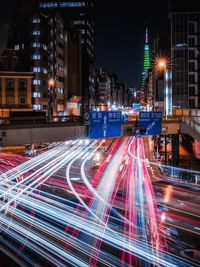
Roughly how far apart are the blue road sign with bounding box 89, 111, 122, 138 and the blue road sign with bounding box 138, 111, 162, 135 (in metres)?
3.59

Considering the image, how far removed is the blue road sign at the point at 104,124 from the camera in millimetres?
30750

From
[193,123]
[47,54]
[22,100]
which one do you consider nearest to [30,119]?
[193,123]

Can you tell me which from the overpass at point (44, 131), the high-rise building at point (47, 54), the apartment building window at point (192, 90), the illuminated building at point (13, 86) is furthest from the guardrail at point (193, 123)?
the apartment building window at point (192, 90)

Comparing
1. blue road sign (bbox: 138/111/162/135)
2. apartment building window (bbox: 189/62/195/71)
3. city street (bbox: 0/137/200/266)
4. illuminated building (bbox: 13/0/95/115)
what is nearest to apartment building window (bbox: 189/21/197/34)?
apartment building window (bbox: 189/62/195/71)

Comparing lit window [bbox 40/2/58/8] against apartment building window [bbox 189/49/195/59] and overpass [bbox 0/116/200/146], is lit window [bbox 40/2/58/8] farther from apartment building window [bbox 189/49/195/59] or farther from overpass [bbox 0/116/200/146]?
overpass [bbox 0/116/200/146]

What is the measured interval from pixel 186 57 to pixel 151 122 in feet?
199

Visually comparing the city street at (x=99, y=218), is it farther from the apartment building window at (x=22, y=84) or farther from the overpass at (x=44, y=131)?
the apartment building window at (x=22, y=84)

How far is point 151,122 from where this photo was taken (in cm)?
3684

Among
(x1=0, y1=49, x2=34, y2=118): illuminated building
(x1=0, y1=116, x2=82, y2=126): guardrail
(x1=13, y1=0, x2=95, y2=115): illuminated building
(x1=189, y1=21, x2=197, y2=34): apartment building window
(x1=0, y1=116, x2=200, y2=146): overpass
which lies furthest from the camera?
(x1=189, y1=21, x2=197, y2=34): apartment building window

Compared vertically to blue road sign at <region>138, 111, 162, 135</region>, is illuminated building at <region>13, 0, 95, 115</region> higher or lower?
higher

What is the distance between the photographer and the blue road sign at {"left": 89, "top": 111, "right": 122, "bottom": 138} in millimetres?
30750

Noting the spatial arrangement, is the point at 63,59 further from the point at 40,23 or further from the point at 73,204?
the point at 73,204

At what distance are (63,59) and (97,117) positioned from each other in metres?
79.5

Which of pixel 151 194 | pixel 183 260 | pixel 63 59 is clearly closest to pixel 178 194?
pixel 151 194
